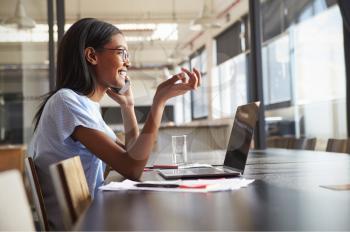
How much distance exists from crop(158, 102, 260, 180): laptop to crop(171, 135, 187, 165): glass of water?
0.15m

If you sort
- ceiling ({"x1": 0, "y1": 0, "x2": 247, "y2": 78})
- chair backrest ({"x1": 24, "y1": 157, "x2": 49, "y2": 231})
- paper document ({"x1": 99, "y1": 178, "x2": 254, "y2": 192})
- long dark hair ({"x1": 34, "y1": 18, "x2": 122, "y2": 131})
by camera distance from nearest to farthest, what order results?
paper document ({"x1": 99, "y1": 178, "x2": 254, "y2": 192}), chair backrest ({"x1": 24, "y1": 157, "x2": 49, "y2": 231}), long dark hair ({"x1": 34, "y1": 18, "x2": 122, "y2": 131}), ceiling ({"x1": 0, "y1": 0, "x2": 247, "y2": 78})

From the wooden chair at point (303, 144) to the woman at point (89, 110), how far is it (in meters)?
1.88

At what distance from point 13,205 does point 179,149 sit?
0.96 m

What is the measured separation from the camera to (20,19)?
5746mm

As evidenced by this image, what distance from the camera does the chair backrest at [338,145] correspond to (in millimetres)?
2644

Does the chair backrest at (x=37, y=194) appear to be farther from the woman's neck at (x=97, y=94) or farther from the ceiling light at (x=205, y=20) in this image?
the ceiling light at (x=205, y=20)

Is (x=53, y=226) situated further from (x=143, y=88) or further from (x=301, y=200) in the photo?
(x=143, y=88)

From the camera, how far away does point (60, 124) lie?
4.51 ft

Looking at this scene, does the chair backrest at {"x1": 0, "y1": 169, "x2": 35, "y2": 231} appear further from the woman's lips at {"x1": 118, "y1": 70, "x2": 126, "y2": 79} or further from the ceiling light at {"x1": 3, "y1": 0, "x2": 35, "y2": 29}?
the ceiling light at {"x1": 3, "y1": 0, "x2": 35, "y2": 29}

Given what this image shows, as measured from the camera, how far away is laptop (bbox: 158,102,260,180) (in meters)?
1.30

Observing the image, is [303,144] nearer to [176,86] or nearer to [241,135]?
[241,135]

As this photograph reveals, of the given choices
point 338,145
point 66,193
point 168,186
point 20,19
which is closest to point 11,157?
point 20,19

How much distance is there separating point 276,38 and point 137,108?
180 inches

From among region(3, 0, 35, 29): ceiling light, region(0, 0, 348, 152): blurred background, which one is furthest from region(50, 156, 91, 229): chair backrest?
region(3, 0, 35, 29): ceiling light
